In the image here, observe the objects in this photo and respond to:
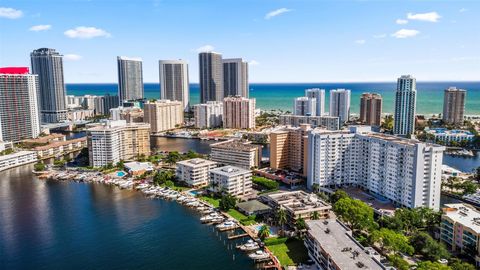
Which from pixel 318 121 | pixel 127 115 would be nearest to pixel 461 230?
pixel 318 121

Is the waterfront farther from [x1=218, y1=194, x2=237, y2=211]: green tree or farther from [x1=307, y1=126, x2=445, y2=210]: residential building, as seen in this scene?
[x1=307, y1=126, x2=445, y2=210]: residential building

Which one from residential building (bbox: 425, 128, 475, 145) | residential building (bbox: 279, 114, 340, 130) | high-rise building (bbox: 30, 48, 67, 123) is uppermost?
high-rise building (bbox: 30, 48, 67, 123)

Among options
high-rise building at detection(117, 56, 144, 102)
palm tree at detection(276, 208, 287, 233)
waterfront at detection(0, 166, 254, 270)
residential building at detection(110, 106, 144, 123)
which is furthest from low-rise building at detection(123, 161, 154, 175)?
high-rise building at detection(117, 56, 144, 102)

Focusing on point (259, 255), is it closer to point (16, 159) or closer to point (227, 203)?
point (227, 203)

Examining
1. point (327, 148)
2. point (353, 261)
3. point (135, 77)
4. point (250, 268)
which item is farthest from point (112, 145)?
point (135, 77)

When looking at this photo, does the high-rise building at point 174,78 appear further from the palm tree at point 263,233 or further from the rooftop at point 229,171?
the palm tree at point 263,233

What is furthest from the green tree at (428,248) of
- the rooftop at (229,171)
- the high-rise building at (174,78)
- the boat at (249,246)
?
the high-rise building at (174,78)
